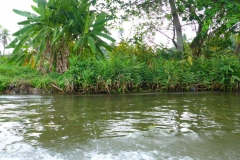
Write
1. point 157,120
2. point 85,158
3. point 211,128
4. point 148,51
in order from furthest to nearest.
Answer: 1. point 148,51
2. point 157,120
3. point 211,128
4. point 85,158

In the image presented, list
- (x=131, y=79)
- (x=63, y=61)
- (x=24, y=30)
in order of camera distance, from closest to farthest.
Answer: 1. (x=131, y=79)
2. (x=24, y=30)
3. (x=63, y=61)

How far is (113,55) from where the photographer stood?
441 inches

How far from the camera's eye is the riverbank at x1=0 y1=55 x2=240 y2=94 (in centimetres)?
869

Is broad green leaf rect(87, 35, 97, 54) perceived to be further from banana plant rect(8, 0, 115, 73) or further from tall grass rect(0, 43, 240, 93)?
tall grass rect(0, 43, 240, 93)

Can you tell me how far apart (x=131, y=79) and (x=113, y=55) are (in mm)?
2778

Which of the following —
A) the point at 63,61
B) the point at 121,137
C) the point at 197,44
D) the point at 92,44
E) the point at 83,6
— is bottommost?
the point at 121,137

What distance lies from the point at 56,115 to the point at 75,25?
7.59 m

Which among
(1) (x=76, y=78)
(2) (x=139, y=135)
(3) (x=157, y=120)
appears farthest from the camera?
(1) (x=76, y=78)

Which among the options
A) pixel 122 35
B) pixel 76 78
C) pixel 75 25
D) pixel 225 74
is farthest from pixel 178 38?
pixel 76 78

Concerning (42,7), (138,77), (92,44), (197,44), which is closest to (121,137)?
(138,77)

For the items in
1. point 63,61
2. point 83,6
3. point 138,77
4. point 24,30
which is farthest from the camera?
point 63,61

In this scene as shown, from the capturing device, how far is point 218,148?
223 centimetres

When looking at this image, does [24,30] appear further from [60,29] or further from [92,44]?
[92,44]

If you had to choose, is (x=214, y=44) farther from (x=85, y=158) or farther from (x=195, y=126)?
(x=85, y=158)
